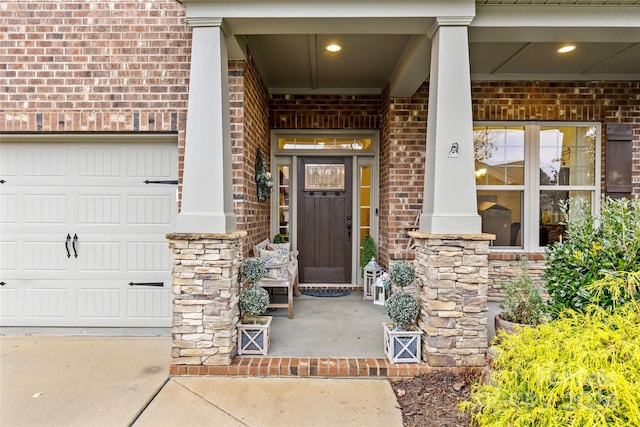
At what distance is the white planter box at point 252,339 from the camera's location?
2.92 m

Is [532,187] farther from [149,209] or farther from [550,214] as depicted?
[149,209]

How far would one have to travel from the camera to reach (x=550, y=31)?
2.97 m

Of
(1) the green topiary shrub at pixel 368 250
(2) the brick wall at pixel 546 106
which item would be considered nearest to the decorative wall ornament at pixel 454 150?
(2) the brick wall at pixel 546 106

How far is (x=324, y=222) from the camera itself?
5227mm

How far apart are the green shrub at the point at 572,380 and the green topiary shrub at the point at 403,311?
118 cm

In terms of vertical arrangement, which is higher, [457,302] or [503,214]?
[503,214]

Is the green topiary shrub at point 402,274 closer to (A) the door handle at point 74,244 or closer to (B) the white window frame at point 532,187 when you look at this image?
(B) the white window frame at point 532,187

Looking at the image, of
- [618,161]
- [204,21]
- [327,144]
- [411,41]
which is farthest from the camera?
[327,144]

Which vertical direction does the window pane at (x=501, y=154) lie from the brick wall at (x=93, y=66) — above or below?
below

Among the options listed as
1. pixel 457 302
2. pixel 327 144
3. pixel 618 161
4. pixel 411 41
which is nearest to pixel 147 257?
pixel 327 144

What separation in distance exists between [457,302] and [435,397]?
0.71m

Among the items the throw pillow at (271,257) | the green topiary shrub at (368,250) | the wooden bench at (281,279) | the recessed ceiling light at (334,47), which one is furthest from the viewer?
the green topiary shrub at (368,250)

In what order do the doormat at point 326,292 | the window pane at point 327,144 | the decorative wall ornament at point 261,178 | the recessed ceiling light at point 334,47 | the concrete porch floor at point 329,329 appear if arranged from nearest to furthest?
the concrete porch floor at point 329,329
the recessed ceiling light at point 334,47
the decorative wall ornament at point 261,178
the doormat at point 326,292
the window pane at point 327,144

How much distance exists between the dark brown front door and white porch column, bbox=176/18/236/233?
94.5 inches
